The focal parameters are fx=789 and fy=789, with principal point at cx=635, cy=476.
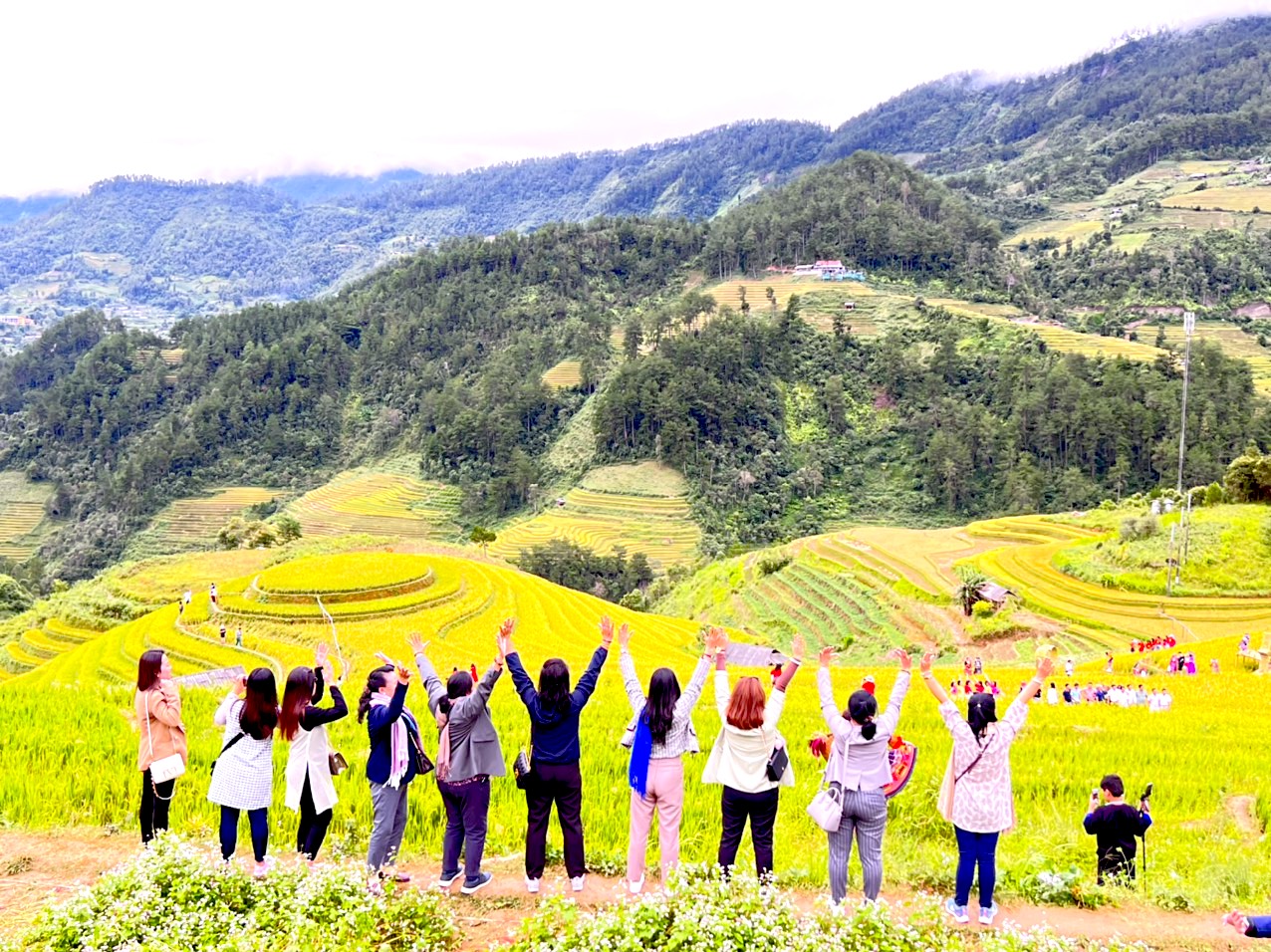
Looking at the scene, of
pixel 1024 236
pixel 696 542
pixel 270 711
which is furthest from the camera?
pixel 1024 236

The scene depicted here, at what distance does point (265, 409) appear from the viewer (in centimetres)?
10244

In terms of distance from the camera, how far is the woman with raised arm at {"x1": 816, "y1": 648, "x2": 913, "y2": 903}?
5250mm

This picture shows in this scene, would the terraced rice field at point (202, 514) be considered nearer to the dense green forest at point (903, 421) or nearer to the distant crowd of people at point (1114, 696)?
the dense green forest at point (903, 421)

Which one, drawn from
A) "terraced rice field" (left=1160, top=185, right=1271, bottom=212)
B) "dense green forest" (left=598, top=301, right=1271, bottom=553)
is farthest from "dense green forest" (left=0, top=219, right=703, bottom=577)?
"terraced rice field" (left=1160, top=185, right=1271, bottom=212)

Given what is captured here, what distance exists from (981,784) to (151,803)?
21.2 feet

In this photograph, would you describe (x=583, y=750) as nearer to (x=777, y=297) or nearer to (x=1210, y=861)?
(x=1210, y=861)

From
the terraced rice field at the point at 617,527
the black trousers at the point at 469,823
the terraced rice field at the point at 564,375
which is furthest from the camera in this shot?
the terraced rice field at the point at 564,375

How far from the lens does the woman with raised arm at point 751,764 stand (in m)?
5.39

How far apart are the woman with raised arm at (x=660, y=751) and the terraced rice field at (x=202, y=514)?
81452 mm

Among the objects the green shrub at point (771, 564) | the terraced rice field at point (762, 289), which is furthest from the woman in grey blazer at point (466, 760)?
the terraced rice field at point (762, 289)

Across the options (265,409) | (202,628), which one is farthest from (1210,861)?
(265,409)

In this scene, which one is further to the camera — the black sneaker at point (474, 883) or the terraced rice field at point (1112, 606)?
the terraced rice field at point (1112, 606)

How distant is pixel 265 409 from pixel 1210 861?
4332 inches

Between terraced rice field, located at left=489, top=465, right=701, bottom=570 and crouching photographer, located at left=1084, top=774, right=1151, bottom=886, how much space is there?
175ft
